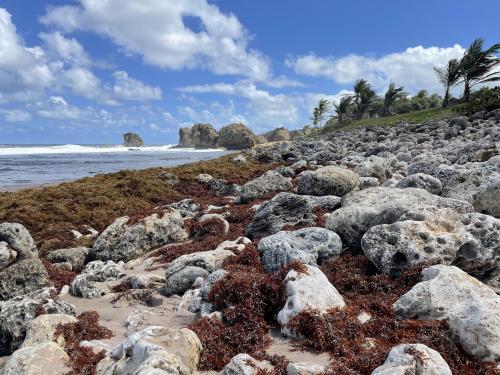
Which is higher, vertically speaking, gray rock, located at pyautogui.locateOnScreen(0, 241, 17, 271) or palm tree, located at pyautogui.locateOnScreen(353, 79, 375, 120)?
palm tree, located at pyautogui.locateOnScreen(353, 79, 375, 120)

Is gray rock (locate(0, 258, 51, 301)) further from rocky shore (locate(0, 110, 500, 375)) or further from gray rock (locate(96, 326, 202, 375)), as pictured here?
gray rock (locate(96, 326, 202, 375))

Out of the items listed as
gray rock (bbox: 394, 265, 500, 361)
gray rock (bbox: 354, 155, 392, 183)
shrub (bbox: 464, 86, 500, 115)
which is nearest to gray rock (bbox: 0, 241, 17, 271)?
gray rock (bbox: 394, 265, 500, 361)

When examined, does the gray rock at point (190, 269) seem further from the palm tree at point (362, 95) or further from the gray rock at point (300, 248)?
the palm tree at point (362, 95)

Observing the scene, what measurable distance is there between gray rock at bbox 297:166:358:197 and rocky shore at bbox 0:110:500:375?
Answer: 1293mm

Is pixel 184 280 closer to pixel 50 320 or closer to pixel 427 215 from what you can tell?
pixel 50 320

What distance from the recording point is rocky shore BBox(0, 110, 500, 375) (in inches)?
183

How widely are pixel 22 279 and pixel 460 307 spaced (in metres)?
7.33

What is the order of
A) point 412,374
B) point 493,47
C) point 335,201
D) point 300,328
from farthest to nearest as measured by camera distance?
1. point 493,47
2. point 335,201
3. point 300,328
4. point 412,374

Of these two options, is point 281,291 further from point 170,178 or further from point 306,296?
point 170,178

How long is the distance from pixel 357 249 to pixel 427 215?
143 centimetres

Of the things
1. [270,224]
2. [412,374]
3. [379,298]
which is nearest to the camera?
[412,374]

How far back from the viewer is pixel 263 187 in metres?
15.9

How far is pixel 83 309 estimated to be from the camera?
24.4ft

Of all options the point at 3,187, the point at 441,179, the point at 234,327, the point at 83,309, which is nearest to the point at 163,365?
the point at 234,327
